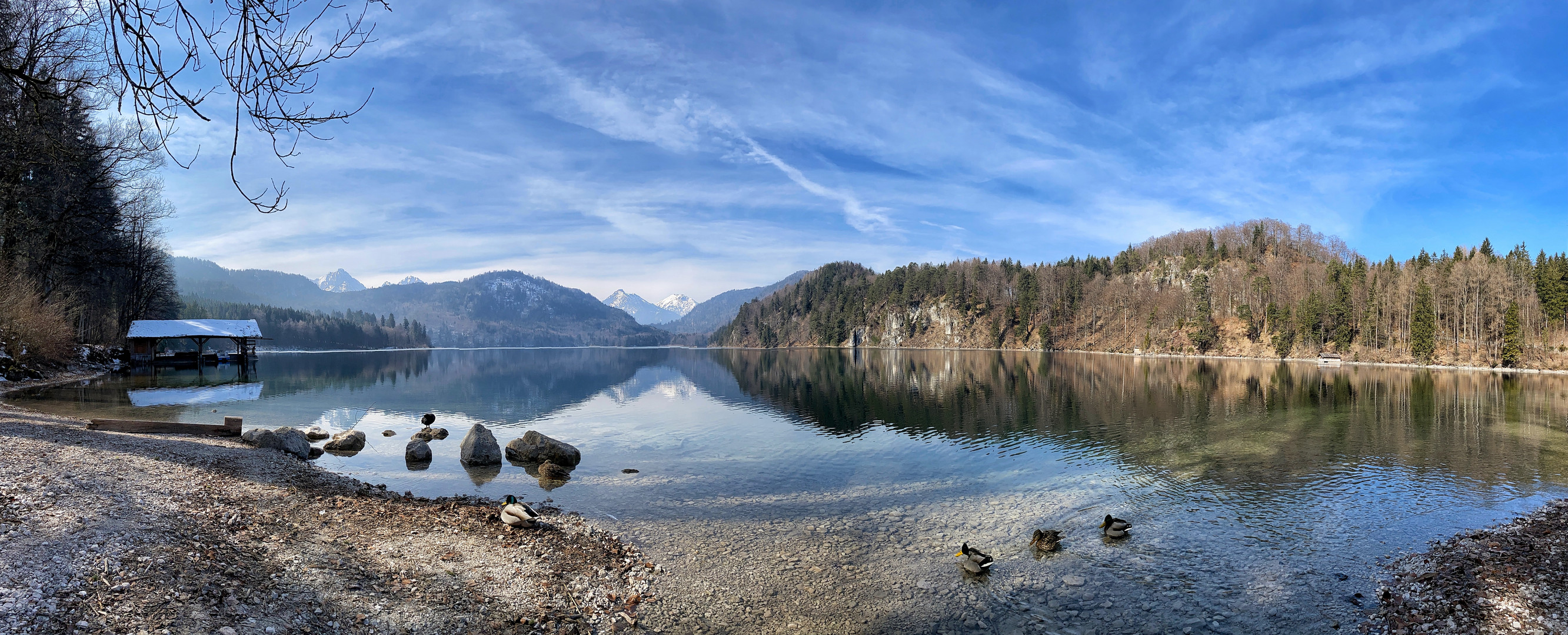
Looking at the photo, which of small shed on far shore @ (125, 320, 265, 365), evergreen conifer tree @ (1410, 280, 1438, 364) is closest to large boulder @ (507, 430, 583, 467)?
small shed on far shore @ (125, 320, 265, 365)

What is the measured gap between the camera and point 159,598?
22.7 ft

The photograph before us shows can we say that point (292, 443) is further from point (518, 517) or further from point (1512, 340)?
point (1512, 340)

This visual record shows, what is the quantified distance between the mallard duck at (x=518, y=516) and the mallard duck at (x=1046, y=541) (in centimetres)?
1069

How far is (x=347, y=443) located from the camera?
77.3 ft

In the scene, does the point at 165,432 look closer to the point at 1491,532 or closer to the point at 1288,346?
the point at 1491,532

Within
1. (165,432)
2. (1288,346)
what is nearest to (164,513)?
(165,432)

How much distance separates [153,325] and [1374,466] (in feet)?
289

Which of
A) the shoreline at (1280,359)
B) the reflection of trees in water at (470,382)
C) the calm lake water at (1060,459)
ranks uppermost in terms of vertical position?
the shoreline at (1280,359)

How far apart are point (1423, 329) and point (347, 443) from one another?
113861 mm

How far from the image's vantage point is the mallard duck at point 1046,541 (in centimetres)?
1302

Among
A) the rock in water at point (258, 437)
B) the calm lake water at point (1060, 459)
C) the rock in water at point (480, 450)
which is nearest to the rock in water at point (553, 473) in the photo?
the calm lake water at point (1060, 459)

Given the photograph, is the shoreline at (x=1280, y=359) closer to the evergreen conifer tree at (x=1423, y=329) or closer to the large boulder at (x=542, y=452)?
the evergreen conifer tree at (x=1423, y=329)

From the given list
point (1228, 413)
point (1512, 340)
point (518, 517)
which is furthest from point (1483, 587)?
point (1512, 340)

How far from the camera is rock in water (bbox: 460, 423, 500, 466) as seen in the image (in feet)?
68.7
